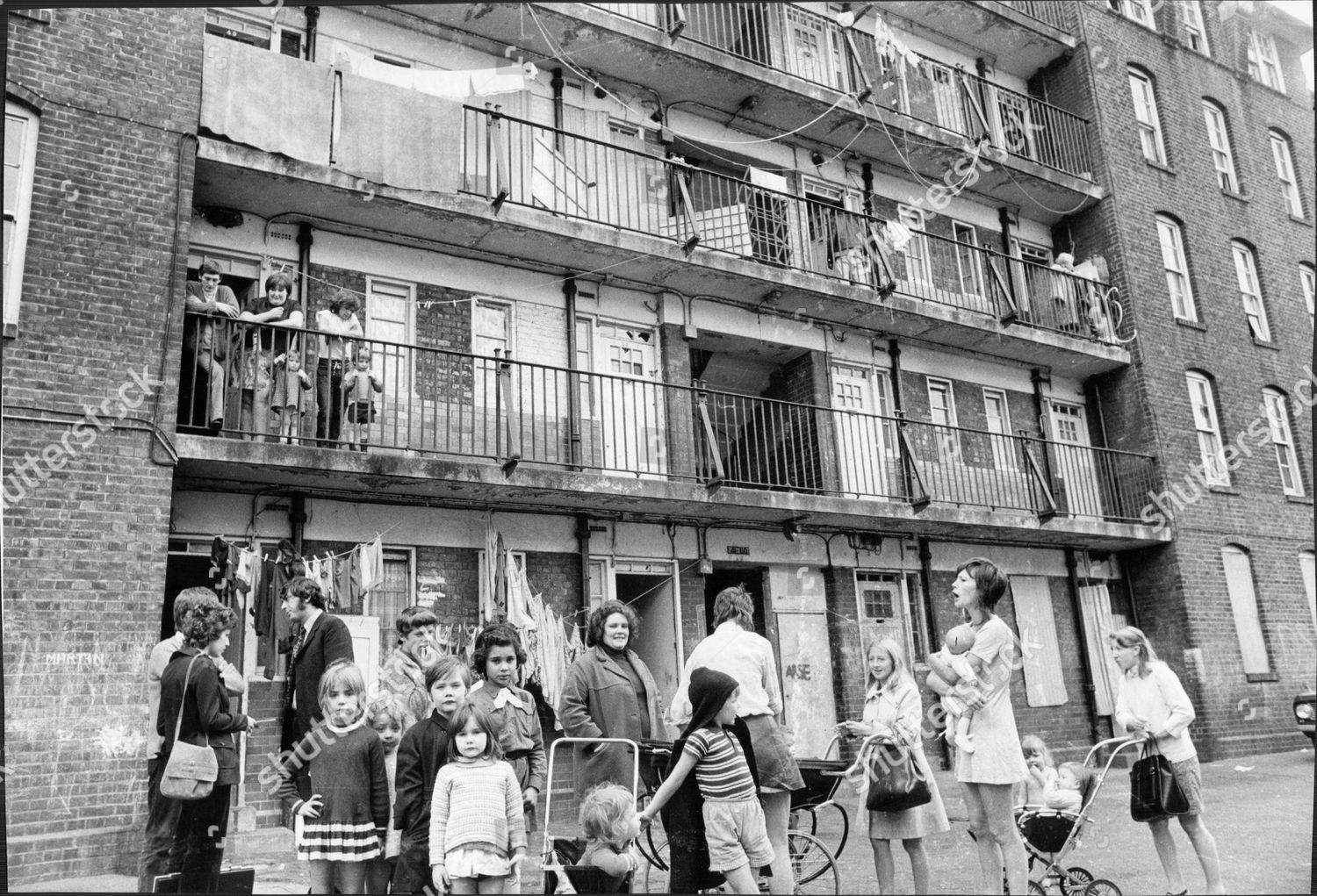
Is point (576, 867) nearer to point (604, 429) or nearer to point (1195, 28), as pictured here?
point (604, 429)

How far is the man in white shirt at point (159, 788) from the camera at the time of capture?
5.61 m

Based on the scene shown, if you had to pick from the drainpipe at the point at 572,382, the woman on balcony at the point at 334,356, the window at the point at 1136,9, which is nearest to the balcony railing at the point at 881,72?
the window at the point at 1136,9

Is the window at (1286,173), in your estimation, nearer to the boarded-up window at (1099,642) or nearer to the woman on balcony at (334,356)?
the boarded-up window at (1099,642)

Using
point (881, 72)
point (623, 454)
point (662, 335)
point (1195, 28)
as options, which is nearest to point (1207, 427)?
point (881, 72)

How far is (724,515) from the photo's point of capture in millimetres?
12664

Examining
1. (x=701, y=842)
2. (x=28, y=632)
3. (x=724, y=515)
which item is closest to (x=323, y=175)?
(x=28, y=632)

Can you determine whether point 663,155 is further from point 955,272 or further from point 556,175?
point 955,272

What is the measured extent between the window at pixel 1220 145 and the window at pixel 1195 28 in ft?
4.19

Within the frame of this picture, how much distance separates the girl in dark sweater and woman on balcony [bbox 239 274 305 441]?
4778mm

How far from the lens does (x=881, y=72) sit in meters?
16.3

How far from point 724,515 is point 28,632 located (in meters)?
7.65

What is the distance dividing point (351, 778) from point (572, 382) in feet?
24.5

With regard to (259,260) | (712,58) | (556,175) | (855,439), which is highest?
(712,58)

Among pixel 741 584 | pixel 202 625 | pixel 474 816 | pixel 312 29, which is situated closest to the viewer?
Answer: pixel 474 816
